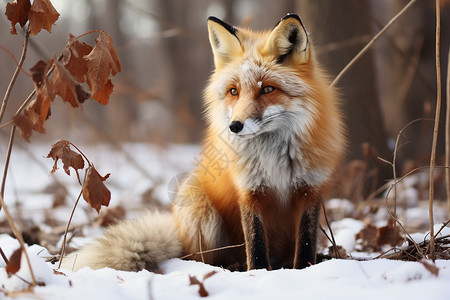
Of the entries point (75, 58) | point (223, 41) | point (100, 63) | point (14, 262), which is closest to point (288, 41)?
point (223, 41)

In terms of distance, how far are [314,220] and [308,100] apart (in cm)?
74

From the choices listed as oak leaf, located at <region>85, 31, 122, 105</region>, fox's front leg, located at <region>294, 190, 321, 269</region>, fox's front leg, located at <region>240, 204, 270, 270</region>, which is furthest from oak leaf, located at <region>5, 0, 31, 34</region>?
fox's front leg, located at <region>294, 190, 321, 269</region>

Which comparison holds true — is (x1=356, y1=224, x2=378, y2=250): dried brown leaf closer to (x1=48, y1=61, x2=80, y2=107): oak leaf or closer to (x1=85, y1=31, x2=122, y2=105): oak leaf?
(x1=85, y1=31, x2=122, y2=105): oak leaf

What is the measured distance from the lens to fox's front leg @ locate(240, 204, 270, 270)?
2.42m

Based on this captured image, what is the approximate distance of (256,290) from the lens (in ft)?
5.56

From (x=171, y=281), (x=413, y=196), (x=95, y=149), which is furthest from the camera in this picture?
(x=95, y=149)

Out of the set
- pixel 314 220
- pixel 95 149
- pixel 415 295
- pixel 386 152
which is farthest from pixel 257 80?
pixel 95 149

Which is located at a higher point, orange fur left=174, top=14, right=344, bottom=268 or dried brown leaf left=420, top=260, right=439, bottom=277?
orange fur left=174, top=14, right=344, bottom=268

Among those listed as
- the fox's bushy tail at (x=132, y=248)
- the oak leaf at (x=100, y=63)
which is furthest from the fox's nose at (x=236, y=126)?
the fox's bushy tail at (x=132, y=248)

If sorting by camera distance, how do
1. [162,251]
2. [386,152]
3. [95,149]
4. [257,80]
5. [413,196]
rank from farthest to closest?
[95,149] < [413,196] < [386,152] < [162,251] < [257,80]

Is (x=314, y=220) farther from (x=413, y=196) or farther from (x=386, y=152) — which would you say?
(x=413, y=196)

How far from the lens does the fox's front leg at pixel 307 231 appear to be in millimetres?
2408

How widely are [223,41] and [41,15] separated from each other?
115 centimetres

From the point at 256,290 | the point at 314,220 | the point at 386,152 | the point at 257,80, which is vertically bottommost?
the point at 256,290
